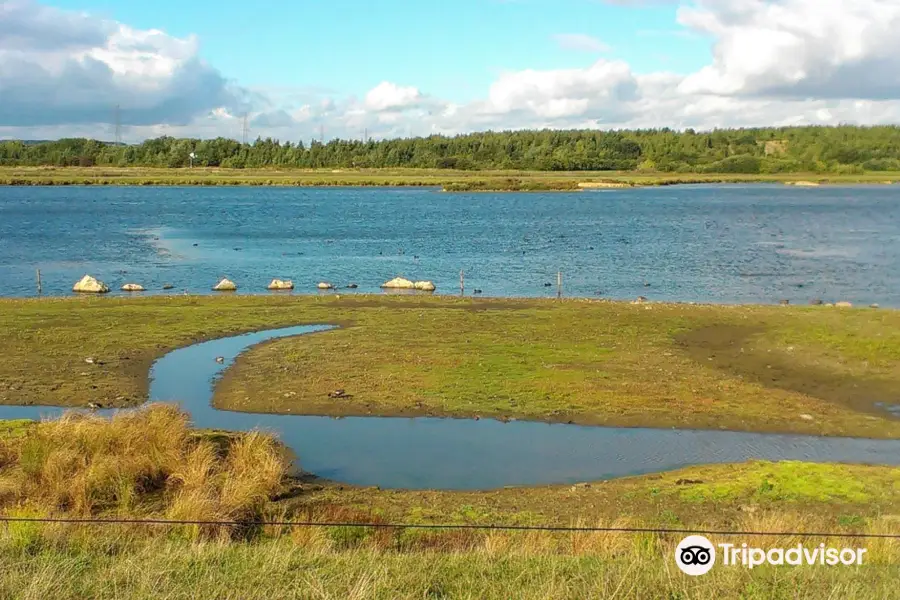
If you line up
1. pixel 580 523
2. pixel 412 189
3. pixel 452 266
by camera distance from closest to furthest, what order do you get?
pixel 580 523, pixel 452 266, pixel 412 189

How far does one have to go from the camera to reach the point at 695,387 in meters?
21.1

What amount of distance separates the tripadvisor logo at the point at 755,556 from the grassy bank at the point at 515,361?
9.27 meters

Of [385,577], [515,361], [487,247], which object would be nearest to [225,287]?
[515,361]

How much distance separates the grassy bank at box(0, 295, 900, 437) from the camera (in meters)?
19.8

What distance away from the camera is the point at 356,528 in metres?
11.5

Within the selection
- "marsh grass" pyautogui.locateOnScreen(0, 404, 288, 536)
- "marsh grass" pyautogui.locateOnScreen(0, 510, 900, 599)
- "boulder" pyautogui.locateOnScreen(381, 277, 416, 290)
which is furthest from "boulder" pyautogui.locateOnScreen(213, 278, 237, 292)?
"marsh grass" pyautogui.locateOnScreen(0, 510, 900, 599)

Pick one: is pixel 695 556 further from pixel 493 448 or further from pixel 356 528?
pixel 493 448

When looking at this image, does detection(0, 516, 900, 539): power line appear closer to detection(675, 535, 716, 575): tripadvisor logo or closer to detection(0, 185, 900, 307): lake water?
detection(675, 535, 716, 575): tripadvisor logo

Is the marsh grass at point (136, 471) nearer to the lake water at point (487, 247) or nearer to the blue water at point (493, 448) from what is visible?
the blue water at point (493, 448)

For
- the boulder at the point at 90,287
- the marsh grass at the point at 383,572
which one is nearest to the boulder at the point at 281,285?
the boulder at the point at 90,287

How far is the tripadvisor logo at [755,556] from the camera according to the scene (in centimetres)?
873

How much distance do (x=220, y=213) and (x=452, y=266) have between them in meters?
60.5

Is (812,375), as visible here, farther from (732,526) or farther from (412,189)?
(412,189)

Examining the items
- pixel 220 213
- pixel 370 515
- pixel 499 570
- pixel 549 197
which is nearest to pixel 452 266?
pixel 370 515
